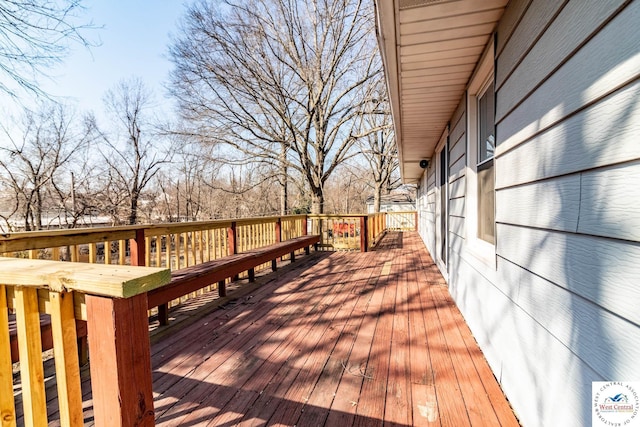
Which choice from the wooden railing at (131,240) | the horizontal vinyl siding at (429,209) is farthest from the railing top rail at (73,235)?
the horizontal vinyl siding at (429,209)

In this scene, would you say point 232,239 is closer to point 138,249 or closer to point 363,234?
point 138,249

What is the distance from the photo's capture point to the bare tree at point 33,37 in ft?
11.3

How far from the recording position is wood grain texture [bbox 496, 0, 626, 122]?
91 centimetres

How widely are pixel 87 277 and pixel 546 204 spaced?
5.62 feet

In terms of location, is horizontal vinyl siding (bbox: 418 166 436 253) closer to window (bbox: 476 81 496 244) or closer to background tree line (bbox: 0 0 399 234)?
background tree line (bbox: 0 0 399 234)

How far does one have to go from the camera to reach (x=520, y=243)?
148 cm

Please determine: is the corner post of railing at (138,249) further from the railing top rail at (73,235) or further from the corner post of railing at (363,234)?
the corner post of railing at (363,234)

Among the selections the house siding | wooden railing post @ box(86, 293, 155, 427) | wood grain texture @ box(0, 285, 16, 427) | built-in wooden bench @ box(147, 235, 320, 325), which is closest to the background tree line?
built-in wooden bench @ box(147, 235, 320, 325)

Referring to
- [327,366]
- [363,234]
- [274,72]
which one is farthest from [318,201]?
[327,366]

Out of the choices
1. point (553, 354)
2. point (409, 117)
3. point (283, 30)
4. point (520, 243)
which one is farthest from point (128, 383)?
point (283, 30)

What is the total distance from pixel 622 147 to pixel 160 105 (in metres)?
14.1

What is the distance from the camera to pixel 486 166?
7.92 feet

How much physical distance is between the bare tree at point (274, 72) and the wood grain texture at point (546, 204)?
808cm

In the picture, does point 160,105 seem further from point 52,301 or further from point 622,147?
point 622,147
